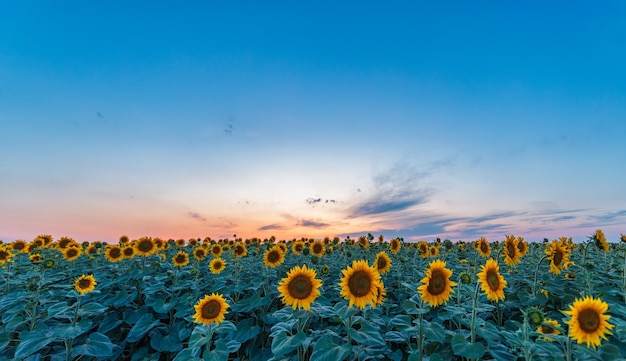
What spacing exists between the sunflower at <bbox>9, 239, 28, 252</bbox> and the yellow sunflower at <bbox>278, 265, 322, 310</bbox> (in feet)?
38.2

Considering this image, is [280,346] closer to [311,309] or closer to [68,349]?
[311,309]

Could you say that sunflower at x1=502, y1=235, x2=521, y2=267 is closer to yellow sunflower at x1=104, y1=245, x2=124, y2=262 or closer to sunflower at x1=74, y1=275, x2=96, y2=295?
sunflower at x1=74, y1=275, x2=96, y2=295

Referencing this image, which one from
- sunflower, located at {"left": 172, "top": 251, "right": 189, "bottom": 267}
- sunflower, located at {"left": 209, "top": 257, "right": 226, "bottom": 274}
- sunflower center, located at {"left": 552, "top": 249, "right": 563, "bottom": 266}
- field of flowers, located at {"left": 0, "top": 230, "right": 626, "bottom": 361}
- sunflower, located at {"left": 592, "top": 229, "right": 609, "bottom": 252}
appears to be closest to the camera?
field of flowers, located at {"left": 0, "top": 230, "right": 626, "bottom": 361}

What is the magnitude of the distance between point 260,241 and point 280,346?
11.3 m

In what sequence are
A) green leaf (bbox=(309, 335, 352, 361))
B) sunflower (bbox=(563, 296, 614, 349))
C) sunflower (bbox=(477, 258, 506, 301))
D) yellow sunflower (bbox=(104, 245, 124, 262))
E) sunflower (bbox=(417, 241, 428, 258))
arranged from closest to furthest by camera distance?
sunflower (bbox=(563, 296, 614, 349))
green leaf (bbox=(309, 335, 352, 361))
sunflower (bbox=(477, 258, 506, 301))
yellow sunflower (bbox=(104, 245, 124, 262))
sunflower (bbox=(417, 241, 428, 258))

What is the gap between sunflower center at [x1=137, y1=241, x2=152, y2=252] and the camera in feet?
31.6

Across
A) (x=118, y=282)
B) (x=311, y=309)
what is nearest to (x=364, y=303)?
(x=311, y=309)

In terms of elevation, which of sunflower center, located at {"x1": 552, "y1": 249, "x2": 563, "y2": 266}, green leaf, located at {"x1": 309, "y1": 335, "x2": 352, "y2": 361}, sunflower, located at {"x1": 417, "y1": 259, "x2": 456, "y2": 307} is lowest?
green leaf, located at {"x1": 309, "y1": 335, "x2": 352, "y2": 361}

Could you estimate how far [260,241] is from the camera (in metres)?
15.0

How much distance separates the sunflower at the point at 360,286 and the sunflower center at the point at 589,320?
1912 mm

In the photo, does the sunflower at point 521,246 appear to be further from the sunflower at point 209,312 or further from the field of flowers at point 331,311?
the sunflower at point 209,312

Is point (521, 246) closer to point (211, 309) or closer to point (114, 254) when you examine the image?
point (211, 309)

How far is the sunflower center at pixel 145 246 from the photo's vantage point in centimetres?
962

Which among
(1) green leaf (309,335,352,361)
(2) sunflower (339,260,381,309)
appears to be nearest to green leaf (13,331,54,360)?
(1) green leaf (309,335,352,361)
